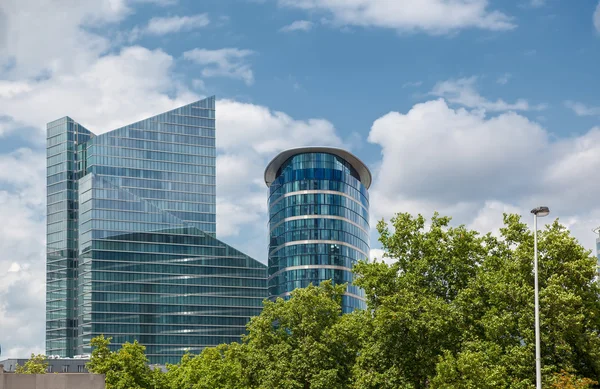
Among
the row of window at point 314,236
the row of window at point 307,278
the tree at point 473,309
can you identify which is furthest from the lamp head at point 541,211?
the row of window at point 314,236

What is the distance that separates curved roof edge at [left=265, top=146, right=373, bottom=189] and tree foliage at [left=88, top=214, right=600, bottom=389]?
90.2m

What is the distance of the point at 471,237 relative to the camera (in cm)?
6388

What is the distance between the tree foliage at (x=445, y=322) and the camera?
53562 millimetres

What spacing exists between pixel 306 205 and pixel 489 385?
11500 cm

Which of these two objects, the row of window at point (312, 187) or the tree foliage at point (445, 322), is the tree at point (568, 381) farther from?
the row of window at point (312, 187)

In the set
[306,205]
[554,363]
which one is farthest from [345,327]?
[306,205]

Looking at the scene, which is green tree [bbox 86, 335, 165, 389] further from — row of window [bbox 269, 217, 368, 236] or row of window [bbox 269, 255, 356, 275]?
row of window [bbox 269, 217, 368, 236]

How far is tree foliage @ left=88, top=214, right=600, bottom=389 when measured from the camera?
176 ft

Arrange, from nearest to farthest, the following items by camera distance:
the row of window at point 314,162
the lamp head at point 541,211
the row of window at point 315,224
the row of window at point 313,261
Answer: the lamp head at point 541,211, the row of window at point 313,261, the row of window at point 315,224, the row of window at point 314,162

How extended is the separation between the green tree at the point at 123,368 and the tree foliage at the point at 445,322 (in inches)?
627

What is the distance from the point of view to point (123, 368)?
90.4 meters

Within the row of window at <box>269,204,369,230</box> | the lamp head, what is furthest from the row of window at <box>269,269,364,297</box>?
the lamp head

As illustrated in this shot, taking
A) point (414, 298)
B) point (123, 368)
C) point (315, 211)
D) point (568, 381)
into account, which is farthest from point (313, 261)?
point (568, 381)

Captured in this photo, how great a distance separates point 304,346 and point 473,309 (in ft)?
59.6
